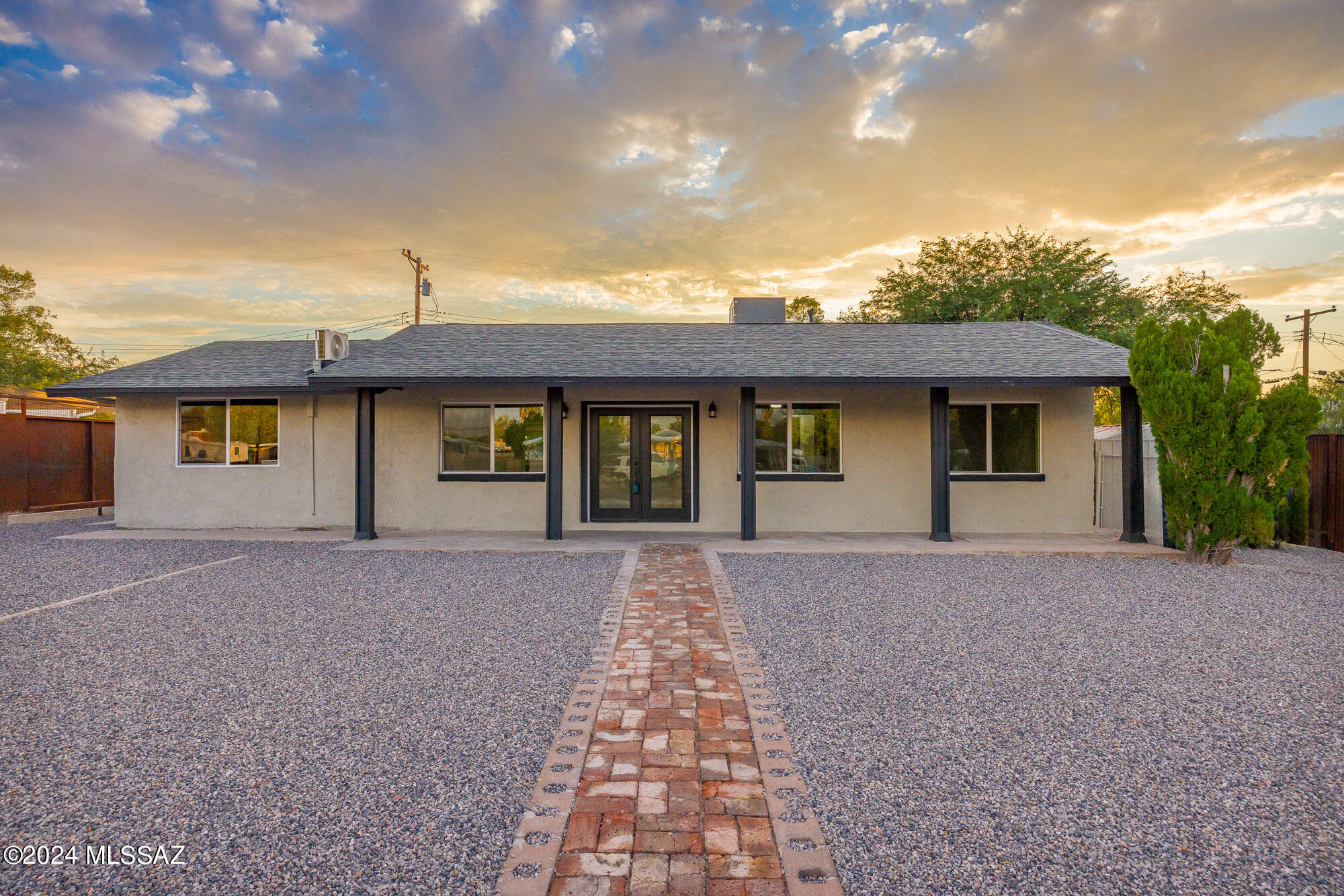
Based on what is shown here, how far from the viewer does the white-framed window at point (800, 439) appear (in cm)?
948

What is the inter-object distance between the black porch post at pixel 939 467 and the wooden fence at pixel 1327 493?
501 centimetres

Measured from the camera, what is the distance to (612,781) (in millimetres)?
2318

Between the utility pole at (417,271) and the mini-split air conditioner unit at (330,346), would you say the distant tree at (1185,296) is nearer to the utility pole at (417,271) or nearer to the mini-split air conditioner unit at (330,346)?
the mini-split air conditioner unit at (330,346)

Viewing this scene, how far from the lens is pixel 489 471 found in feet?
31.5

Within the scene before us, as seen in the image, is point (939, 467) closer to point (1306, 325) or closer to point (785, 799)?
point (785, 799)

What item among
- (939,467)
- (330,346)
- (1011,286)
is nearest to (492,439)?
(330,346)

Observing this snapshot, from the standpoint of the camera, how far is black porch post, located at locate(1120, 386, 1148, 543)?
8.34 m

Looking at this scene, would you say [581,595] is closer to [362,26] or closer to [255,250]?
[362,26]

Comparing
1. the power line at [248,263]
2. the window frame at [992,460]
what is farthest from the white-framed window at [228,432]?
the window frame at [992,460]

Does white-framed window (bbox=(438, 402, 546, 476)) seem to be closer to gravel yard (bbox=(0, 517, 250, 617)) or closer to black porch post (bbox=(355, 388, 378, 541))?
black porch post (bbox=(355, 388, 378, 541))

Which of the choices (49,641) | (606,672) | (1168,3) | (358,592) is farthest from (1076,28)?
(49,641)

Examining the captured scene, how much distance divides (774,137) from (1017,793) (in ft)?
44.3

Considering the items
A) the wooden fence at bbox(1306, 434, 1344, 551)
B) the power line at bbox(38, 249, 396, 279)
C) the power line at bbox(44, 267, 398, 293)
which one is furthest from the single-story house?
the power line at bbox(44, 267, 398, 293)

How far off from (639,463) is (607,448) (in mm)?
605
